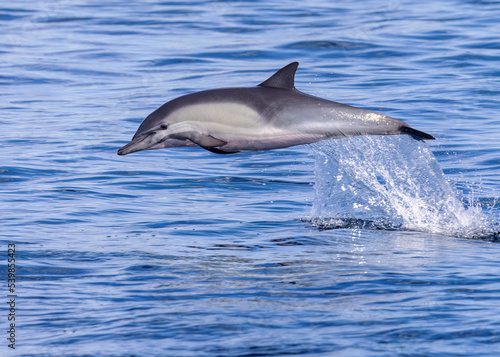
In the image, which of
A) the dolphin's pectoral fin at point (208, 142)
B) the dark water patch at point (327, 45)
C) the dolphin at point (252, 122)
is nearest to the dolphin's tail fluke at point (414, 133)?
the dolphin at point (252, 122)

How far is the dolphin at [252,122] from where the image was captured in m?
8.62

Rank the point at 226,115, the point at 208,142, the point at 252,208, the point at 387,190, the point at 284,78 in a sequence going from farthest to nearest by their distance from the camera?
the point at 387,190 → the point at 252,208 → the point at 284,78 → the point at 226,115 → the point at 208,142

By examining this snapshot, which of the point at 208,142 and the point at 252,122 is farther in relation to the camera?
the point at 252,122

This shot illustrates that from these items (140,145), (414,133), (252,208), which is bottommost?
(252,208)

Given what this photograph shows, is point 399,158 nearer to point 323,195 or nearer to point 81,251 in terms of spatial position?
point 323,195

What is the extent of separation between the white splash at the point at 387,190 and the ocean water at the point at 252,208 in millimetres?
30

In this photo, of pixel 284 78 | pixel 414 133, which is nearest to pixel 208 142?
pixel 284 78

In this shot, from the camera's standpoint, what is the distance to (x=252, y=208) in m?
11.8

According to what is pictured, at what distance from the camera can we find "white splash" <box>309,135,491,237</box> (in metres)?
11.0

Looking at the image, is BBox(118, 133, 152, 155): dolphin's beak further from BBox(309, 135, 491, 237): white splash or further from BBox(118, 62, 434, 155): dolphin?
BBox(309, 135, 491, 237): white splash

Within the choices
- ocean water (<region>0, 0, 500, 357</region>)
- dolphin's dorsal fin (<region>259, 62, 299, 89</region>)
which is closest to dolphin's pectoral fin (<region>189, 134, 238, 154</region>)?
dolphin's dorsal fin (<region>259, 62, 299, 89</region>)

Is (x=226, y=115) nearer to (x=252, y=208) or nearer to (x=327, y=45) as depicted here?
(x=252, y=208)

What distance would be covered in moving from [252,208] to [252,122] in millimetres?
3333

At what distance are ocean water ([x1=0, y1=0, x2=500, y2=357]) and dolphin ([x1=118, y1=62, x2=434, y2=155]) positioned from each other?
1.23m
